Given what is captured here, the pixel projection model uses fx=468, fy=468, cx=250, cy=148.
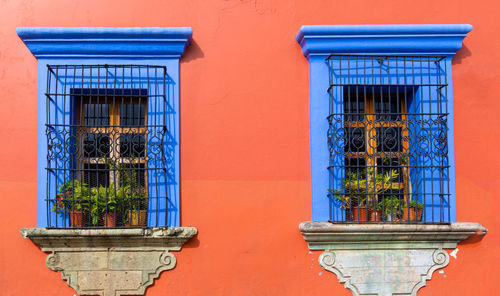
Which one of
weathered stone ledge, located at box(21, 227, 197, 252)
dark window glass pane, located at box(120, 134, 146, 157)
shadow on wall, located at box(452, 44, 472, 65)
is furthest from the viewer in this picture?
shadow on wall, located at box(452, 44, 472, 65)

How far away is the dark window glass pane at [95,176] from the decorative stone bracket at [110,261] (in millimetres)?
523

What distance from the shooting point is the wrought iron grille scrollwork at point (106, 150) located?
4016 millimetres

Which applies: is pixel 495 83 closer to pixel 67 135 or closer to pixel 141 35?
pixel 141 35

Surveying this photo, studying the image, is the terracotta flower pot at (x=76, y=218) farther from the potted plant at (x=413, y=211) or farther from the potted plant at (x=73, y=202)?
the potted plant at (x=413, y=211)

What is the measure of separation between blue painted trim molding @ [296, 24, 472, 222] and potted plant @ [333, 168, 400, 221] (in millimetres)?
168

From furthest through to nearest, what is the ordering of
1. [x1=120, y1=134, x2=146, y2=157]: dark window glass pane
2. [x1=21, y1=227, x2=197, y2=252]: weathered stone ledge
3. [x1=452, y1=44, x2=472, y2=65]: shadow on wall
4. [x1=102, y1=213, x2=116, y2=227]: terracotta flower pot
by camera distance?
[x1=452, y1=44, x2=472, y2=65]: shadow on wall < [x1=120, y1=134, x2=146, y2=157]: dark window glass pane < [x1=102, y1=213, x2=116, y2=227]: terracotta flower pot < [x1=21, y1=227, x2=197, y2=252]: weathered stone ledge

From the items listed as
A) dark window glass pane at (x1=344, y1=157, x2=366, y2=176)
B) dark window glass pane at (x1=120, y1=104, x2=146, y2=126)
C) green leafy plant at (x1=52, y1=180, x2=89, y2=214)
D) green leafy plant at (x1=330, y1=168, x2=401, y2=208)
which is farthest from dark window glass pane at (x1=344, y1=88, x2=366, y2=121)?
green leafy plant at (x1=52, y1=180, x2=89, y2=214)

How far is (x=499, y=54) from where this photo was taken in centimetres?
434

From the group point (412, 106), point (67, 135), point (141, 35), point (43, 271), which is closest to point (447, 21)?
point (412, 106)

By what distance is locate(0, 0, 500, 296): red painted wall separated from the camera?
161 inches

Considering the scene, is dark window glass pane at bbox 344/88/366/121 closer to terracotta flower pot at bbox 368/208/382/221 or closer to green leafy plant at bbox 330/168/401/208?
green leafy plant at bbox 330/168/401/208

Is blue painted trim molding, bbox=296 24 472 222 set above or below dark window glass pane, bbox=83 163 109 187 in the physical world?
above

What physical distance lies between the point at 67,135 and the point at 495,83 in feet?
12.8

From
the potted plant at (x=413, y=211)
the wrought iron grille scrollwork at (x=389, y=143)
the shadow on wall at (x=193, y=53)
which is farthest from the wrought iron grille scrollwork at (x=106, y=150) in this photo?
the potted plant at (x=413, y=211)
